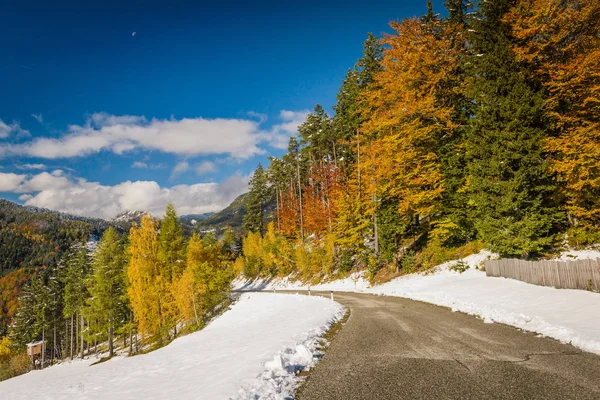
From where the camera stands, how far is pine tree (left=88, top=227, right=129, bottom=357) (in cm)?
3769

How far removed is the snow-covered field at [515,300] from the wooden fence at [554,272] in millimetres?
538

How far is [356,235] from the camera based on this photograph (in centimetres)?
3509

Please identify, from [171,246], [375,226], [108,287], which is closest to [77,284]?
[108,287]

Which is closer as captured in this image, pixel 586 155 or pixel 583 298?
pixel 583 298

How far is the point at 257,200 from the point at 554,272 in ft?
194

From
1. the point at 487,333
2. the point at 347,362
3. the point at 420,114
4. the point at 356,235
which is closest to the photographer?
the point at 347,362

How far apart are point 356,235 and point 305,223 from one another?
611 inches

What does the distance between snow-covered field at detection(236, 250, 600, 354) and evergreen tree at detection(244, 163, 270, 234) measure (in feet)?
156

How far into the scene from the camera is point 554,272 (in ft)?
51.9

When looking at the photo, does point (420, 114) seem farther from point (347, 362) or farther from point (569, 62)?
point (347, 362)

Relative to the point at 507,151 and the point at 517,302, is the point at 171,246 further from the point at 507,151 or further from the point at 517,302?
the point at 507,151

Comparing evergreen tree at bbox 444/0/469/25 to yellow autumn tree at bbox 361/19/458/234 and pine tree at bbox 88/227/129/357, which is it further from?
pine tree at bbox 88/227/129/357

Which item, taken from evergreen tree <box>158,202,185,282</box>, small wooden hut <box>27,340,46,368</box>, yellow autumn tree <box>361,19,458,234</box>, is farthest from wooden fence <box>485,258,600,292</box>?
small wooden hut <box>27,340,46,368</box>

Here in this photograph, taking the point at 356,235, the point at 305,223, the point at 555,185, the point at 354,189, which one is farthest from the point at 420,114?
the point at 305,223
